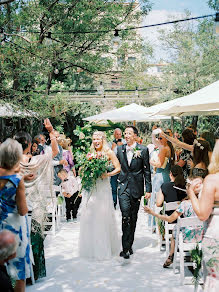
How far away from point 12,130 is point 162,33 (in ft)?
36.7

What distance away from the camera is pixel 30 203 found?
519 cm

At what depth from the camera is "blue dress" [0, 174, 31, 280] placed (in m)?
3.58

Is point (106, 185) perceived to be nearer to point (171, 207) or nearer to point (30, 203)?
point (171, 207)

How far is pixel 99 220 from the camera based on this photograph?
21.4 feet

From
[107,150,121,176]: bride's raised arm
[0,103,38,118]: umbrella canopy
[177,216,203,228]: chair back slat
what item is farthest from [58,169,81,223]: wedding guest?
[177,216,203,228]: chair back slat

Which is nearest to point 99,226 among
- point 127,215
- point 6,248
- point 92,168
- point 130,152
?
point 127,215

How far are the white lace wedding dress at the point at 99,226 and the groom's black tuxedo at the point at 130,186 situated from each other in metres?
0.31

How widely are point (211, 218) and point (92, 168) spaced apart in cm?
335

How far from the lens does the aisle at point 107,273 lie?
199 inches

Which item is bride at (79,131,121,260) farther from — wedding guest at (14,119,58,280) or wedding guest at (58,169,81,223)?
wedding guest at (58,169,81,223)

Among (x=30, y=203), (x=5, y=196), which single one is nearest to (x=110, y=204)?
(x=30, y=203)

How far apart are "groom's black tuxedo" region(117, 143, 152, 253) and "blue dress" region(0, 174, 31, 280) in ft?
8.56

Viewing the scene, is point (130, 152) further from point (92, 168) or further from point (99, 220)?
point (99, 220)

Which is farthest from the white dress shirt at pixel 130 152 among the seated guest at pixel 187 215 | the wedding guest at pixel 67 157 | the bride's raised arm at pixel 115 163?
the wedding guest at pixel 67 157
